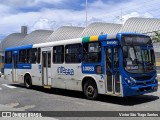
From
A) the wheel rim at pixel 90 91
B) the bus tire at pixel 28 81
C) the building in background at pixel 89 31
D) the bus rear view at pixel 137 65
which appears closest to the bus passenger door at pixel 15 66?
the bus tire at pixel 28 81

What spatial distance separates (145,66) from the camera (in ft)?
38.5

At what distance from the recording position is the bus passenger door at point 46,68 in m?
15.7

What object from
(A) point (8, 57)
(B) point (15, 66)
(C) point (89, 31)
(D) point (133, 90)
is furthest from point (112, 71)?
(C) point (89, 31)

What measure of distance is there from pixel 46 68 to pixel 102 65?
187 inches

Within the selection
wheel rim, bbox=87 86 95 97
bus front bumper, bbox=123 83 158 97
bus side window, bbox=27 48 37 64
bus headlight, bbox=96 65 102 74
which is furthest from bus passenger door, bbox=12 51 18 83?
bus front bumper, bbox=123 83 158 97

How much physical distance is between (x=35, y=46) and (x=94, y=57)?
5580mm

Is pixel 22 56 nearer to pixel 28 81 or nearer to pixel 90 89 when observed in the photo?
pixel 28 81

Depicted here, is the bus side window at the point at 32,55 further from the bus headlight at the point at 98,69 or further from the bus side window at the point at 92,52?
the bus headlight at the point at 98,69

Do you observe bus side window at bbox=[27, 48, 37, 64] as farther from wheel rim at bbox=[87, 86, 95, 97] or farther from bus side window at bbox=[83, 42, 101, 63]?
wheel rim at bbox=[87, 86, 95, 97]

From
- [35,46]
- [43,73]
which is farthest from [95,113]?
[35,46]

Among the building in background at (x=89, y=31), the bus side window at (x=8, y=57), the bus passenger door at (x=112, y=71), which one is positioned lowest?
the bus passenger door at (x=112, y=71)

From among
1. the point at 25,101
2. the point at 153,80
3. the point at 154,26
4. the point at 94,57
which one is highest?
the point at 154,26

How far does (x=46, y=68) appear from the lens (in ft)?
52.1

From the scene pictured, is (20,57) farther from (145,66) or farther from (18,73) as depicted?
(145,66)
